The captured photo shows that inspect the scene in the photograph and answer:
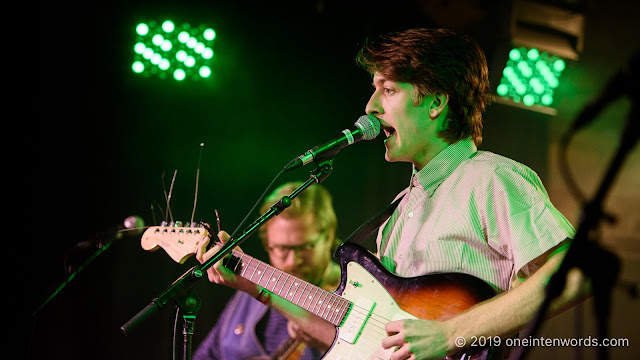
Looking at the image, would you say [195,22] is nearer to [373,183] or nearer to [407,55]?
[373,183]

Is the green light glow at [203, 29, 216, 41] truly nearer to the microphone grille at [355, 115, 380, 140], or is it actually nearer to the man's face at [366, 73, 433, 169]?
the man's face at [366, 73, 433, 169]

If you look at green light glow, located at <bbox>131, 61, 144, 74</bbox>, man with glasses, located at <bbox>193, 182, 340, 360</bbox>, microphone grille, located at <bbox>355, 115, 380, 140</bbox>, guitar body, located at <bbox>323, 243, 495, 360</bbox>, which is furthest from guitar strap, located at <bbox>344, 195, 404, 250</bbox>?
green light glow, located at <bbox>131, 61, 144, 74</bbox>

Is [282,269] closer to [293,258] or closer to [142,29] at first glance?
[293,258]

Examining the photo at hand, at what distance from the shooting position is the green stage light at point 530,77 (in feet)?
13.7

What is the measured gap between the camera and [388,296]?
208cm

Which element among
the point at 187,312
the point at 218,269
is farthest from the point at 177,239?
the point at 187,312

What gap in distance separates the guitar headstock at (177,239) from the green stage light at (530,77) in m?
2.82

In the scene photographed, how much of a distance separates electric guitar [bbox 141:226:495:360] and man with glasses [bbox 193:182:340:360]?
1.60m

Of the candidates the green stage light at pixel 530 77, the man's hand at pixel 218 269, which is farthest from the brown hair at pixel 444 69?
the green stage light at pixel 530 77

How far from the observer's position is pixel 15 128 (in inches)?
149

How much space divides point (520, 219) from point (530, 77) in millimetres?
2722

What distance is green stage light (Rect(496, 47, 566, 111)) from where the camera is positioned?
13.7ft

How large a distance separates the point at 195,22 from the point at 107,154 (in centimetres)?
130

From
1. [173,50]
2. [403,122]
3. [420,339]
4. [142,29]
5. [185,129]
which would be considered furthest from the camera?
[185,129]
